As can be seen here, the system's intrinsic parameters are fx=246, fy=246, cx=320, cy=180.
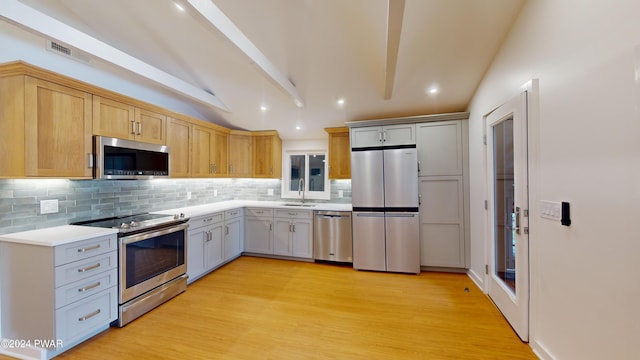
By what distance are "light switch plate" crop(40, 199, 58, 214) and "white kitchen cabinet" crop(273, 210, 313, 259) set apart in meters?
2.64

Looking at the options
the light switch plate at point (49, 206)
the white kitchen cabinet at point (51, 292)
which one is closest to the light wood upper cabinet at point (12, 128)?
the light switch plate at point (49, 206)

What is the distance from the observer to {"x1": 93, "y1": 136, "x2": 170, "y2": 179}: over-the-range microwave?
2.43 meters

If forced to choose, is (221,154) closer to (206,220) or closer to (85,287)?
(206,220)

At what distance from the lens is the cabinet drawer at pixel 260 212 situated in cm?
431

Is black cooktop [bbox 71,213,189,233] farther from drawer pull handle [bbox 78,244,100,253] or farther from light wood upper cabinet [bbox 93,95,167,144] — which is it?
light wood upper cabinet [bbox 93,95,167,144]

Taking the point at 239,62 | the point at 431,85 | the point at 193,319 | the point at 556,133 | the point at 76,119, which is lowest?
the point at 193,319

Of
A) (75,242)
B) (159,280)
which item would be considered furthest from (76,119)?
(159,280)

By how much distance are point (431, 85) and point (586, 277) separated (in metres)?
2.50

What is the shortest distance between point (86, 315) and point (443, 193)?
4167 millimetres

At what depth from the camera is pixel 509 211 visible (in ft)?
7.86

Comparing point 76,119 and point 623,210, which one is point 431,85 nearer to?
point 623,210

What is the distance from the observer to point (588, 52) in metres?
1.42

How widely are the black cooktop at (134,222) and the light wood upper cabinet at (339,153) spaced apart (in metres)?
2.40

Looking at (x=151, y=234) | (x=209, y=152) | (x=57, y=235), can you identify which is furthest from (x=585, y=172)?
(x=209, y=152)
